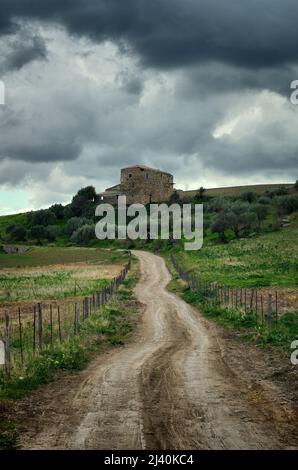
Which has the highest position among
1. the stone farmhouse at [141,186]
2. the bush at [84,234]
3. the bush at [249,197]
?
the stone farmhouse at [141,186]

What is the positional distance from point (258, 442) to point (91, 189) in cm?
16234

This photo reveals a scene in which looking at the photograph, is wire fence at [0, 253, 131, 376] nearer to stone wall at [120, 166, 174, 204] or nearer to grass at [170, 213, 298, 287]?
grass at [170, 213, 298, 287]

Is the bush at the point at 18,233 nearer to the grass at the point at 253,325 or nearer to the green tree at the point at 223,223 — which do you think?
the green tree at the point at 223,223

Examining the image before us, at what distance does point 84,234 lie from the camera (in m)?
131

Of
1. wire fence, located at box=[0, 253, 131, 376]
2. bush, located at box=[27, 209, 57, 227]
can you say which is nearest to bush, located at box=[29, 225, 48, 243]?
bush, located at box=[27, 209, 57, 227]

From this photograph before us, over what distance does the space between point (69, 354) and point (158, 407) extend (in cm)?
669

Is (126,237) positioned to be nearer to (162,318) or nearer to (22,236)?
(22,236)

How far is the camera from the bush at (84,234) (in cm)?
13075

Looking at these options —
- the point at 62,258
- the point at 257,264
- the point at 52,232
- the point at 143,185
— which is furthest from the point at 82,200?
the point at 257,264

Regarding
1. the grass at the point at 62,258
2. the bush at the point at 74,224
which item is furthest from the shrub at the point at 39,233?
the grass at the point at 62,258

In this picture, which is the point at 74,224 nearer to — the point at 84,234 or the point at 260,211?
the point at 84,234

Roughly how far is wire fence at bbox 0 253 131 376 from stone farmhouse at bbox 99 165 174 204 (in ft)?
404

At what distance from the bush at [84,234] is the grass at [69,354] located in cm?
9656

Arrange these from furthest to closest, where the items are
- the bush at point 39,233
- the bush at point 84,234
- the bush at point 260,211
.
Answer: the bush at point 39,233 < the bush at point 84,234 < the bush at point 260,211
